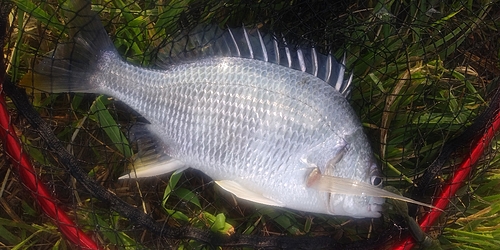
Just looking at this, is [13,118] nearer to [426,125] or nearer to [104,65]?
[104,65]

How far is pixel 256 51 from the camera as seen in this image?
2057 mm

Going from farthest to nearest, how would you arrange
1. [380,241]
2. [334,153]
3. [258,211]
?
[258,211]
[380,241]
[334,153]

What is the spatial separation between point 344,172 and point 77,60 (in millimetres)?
1184

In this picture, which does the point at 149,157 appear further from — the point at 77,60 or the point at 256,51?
the point at 256,51

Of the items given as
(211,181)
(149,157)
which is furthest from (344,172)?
(149,157)

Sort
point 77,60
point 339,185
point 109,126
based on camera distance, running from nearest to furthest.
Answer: point 339,185 → point 77,60 → point 109,126

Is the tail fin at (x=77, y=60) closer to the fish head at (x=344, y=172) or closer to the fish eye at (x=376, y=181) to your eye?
the fish head at (x=344, y=172)

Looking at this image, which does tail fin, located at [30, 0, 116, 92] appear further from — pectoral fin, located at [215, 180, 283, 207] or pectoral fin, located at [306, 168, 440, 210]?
pectoral fin, located at [306, 168, 440, 210]

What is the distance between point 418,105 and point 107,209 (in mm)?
1532

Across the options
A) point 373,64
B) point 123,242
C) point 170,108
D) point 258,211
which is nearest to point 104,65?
point 170,108

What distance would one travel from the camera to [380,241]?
207 cm

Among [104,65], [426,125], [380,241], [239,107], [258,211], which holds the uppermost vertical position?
[104,65]

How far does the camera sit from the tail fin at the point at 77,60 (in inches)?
79.6

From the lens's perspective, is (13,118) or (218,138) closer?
(218,138)
